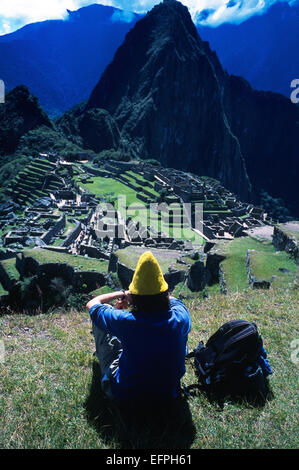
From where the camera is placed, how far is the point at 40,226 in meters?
20.1

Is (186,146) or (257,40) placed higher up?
(257,40)

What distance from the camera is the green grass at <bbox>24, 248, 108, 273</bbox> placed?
40.8 feet

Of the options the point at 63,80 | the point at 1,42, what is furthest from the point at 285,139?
the point at 1,42

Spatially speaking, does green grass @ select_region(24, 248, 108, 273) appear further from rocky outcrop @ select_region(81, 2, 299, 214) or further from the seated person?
rocky outcrop @ select_region(81, 2, 299, 214)

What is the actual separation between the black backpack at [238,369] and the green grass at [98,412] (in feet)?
0.33

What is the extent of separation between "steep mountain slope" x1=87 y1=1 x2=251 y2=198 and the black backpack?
332ft

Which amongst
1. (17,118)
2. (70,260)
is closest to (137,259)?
(70,260)

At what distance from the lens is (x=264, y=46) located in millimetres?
156750

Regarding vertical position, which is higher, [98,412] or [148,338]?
[148,338]

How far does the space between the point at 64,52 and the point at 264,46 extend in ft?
301

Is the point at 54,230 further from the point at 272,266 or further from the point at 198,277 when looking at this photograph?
the point at 272,266

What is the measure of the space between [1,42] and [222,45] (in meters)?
108

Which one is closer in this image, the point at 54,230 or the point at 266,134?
the point at 54,230

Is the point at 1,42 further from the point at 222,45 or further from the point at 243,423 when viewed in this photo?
the point at 243,423
